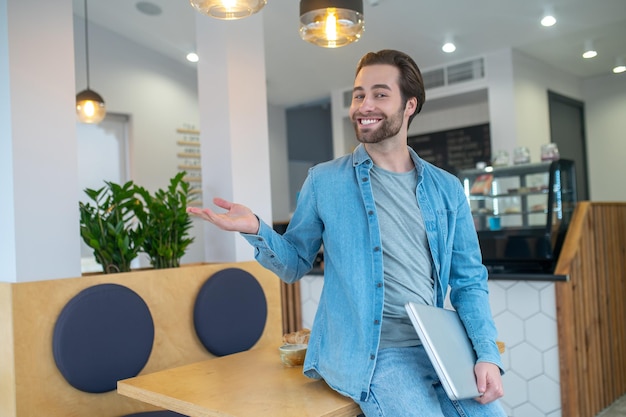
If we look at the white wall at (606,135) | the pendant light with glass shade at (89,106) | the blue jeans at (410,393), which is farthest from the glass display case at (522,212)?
the white wall at (606,135)

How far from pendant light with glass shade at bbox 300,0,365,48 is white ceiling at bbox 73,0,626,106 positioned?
8.95ft

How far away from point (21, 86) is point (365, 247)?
58.8 inches

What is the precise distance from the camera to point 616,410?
11.9 ft

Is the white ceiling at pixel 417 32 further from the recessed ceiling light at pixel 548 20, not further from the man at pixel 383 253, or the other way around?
the man at pixel 383 253

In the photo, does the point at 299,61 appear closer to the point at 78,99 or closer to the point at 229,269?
the point at 78,99

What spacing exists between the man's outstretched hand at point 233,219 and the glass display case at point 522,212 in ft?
8.35

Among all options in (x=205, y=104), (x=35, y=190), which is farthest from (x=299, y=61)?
(x=35, y=190)

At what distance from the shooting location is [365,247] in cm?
154

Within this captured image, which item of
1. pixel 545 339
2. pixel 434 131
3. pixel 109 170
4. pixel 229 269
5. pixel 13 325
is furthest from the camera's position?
pixel 434 131

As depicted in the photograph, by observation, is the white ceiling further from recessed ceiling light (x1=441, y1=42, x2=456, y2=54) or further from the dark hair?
the dark hair

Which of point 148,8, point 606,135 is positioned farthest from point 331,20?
point 606,135

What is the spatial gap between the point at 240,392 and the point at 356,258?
1.50 ft

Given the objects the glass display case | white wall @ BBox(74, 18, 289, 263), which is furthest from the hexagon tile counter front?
white wall @ BBox(74, 18, 289, 263)

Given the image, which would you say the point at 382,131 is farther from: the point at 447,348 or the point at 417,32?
the point at 417,32
